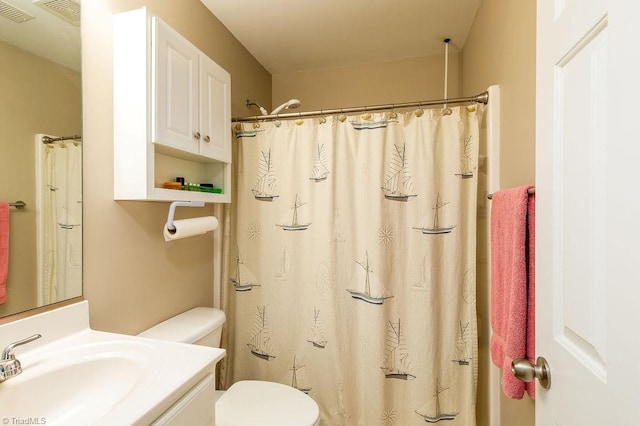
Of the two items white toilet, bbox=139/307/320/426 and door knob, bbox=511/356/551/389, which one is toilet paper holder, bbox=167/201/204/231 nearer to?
white toilet, bbox=139/307/320/426

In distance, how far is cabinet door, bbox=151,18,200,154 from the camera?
116cm

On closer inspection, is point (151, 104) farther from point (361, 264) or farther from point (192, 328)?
point (361, 264)

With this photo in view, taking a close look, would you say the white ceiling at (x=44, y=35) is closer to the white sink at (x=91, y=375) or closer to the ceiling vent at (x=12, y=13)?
the ceiling vent at (x=12, y=13)

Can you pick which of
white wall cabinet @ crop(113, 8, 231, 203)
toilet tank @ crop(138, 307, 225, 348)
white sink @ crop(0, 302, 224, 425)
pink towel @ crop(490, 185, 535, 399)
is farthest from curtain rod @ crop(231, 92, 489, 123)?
white sink @ crop(0, 302, 224, 425)

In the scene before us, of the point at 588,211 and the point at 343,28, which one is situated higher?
the point at 343,28

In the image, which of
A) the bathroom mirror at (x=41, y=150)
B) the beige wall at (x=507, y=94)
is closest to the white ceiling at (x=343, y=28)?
the beige wall at (x=507, y=94)

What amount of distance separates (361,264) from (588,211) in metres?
1.17

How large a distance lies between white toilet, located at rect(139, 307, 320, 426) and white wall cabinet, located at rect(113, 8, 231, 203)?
60 centimetres

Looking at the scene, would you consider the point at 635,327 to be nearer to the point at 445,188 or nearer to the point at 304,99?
the point at 445,188

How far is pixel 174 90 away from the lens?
1258mm

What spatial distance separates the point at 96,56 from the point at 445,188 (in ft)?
5.24

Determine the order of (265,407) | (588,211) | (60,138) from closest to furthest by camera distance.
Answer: (588,211)
(60,138)
(265,407)

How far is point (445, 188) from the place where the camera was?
155 centimetres

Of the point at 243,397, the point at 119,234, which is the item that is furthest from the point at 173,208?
the point at 243,397
